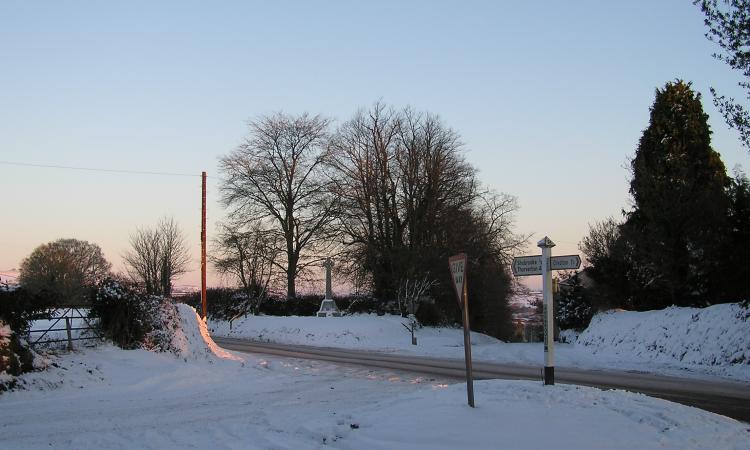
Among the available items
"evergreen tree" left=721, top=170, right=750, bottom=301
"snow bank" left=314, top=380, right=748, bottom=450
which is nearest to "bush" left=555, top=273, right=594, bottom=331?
"evergreen tree" left=721, top=170, right=750, bottom=301

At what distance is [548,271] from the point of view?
425 inches

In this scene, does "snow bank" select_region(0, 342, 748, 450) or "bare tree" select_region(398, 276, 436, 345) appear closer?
"snow bank" select_region(0, 342, 748, 450)

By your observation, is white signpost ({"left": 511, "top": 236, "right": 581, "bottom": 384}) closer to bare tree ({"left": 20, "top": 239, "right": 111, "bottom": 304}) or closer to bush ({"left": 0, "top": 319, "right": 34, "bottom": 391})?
bush ({"left": 0, "top": 319, "right": 34, "bottom": 391})

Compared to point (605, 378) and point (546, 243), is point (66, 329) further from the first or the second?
point (605, 378)

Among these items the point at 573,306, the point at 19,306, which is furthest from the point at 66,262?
the point at 19,306

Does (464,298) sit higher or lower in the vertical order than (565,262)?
lower

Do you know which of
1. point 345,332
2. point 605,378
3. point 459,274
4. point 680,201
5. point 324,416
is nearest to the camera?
point 459,274

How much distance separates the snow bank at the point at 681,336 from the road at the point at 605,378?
330 centimetres

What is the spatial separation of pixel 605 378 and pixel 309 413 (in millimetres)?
8721

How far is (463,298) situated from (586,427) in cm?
241

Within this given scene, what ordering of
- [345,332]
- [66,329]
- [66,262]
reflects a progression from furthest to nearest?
[66,262]
[345,332]
[66,329]

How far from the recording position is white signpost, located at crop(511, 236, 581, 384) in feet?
34.9

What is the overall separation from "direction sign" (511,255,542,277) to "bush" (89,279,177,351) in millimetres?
11262

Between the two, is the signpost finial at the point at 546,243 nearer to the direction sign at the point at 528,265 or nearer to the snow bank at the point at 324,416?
the direction sign at the point at 528,265
